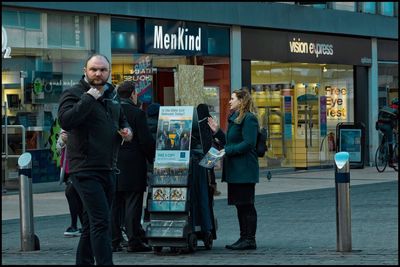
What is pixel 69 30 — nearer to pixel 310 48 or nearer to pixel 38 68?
pixel 38 68

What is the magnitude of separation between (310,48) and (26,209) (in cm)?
1809

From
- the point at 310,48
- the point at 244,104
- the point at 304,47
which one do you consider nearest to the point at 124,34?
the point at 304,47

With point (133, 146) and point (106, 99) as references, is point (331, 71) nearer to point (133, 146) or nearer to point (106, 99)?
point (133, 146)

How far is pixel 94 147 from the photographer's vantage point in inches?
332

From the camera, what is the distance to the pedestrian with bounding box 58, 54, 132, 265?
328 inches

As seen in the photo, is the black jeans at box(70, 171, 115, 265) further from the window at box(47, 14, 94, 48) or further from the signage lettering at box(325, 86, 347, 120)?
the signage lettering at box(325, 86, 347, 120)

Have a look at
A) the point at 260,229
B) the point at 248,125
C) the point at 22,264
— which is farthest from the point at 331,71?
the point at 22,264

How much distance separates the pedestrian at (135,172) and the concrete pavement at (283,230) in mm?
265

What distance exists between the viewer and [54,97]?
2083 centimetres

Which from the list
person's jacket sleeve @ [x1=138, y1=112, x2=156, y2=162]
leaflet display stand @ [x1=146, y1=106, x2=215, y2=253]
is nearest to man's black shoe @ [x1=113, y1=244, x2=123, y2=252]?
leaflet display stand @ [x1=146, y1=106, x2=215, y2=253]

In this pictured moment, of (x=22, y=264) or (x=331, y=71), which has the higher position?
(x=331, y=71)

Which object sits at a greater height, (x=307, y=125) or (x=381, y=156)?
(x=307, y=125)

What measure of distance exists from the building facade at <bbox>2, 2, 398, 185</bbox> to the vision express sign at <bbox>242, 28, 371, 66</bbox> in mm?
30

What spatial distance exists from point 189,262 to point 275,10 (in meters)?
17.3
